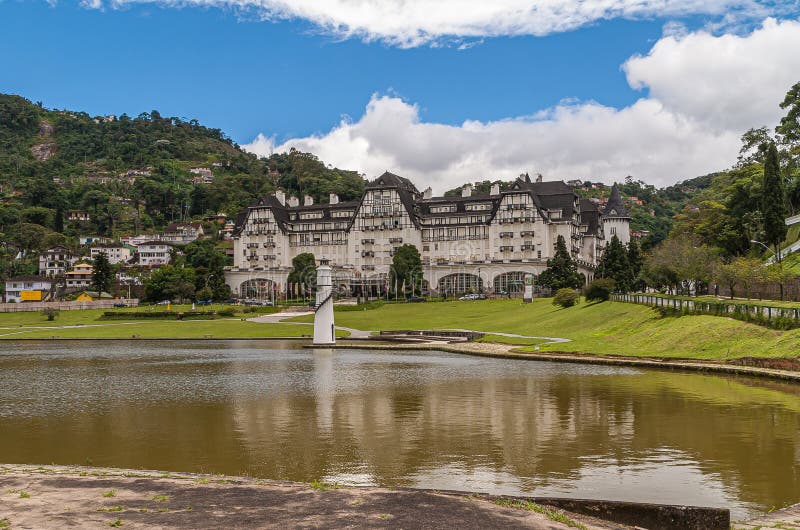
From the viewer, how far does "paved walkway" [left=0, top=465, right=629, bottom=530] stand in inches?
485

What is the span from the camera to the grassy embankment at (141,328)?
87.1m

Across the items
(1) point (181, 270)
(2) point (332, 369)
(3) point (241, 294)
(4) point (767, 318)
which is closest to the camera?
(4) point (767, 318)

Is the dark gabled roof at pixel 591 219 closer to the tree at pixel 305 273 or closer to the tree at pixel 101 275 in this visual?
the tree at pixel 305 273

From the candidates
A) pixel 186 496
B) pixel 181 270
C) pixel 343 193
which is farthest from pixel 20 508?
pixel 343 193

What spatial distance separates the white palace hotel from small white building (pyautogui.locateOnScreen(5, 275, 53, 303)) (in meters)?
41.5

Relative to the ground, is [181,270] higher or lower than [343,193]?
lower

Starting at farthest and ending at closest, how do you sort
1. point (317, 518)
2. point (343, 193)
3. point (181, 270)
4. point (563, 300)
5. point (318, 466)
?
1. point (343, 193)
2. point (181, 270)
3. point (563, 300)
4. point (318, 466)
5. point (317, 518)

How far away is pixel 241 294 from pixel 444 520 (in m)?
145

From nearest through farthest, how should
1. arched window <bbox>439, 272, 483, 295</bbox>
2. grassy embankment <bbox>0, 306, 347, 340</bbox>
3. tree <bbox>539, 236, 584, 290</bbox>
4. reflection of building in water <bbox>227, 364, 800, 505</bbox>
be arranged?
reflection of building in water <bbox>227, 364, 800, 505</bbox>
grassy embankment <bbox>0, 306, 347, 340</bbox>
tree <bbox>539, 236, 584, 290</bbox>
arched window <bbox>439, 272, 483, 295</bbox>

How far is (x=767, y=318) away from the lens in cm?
4531

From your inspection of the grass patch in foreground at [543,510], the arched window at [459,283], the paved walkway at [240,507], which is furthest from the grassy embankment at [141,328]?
the grass patch in foreground at [543,510]

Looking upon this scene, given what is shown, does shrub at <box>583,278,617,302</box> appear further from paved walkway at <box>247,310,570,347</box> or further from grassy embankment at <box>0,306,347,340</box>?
grassy embankment at <box>0,306,347,340</box>

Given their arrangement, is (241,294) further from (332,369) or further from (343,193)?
(332,369)

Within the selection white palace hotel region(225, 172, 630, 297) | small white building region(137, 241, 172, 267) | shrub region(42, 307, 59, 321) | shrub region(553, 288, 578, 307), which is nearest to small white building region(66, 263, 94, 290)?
small white building region(137, 241, 172, 267)
